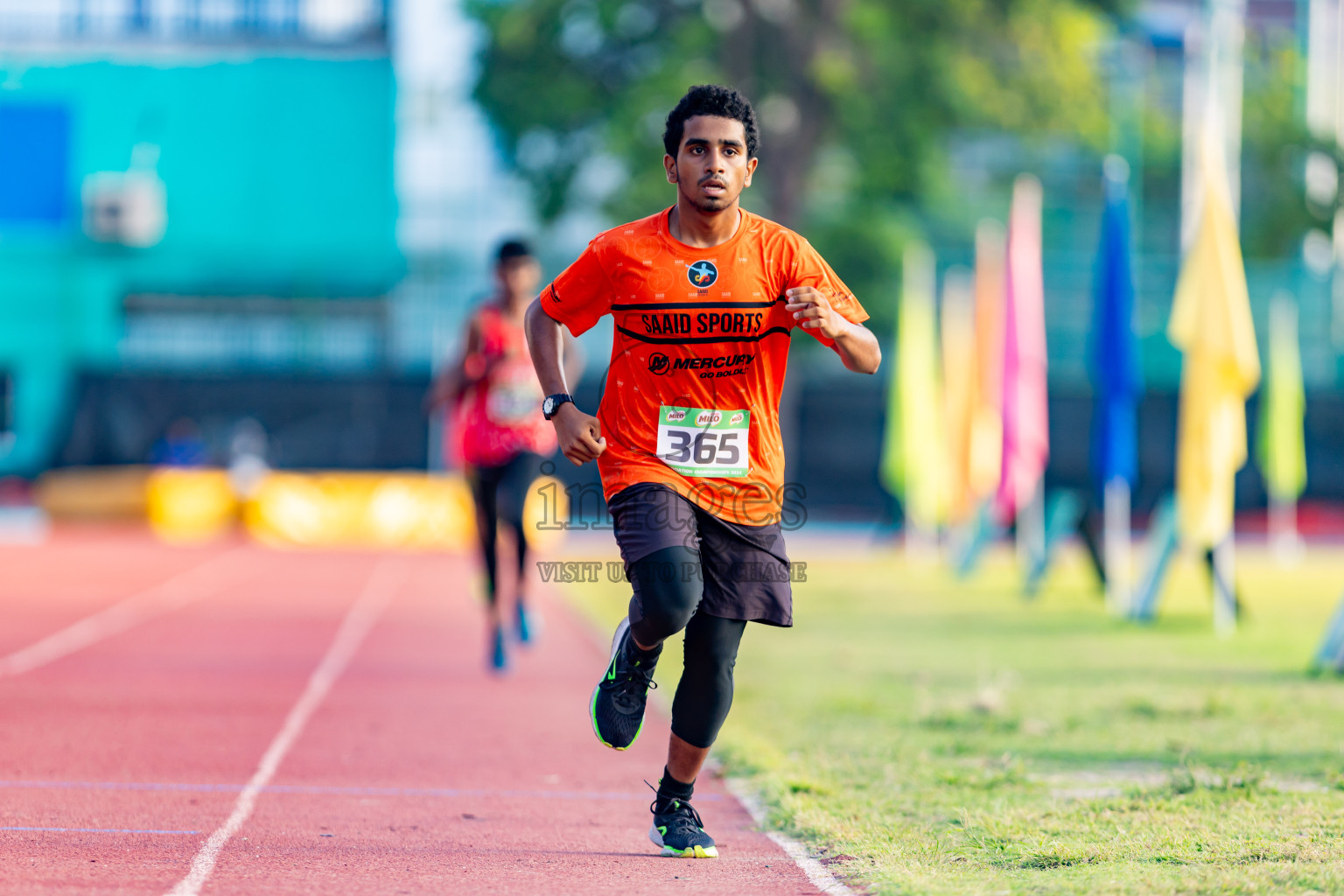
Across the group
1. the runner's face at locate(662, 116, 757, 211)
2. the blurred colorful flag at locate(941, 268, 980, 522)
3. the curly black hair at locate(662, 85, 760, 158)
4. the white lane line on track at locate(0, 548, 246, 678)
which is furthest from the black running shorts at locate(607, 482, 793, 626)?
the blurred colorful flag at locate(941, 268, 980, 522)

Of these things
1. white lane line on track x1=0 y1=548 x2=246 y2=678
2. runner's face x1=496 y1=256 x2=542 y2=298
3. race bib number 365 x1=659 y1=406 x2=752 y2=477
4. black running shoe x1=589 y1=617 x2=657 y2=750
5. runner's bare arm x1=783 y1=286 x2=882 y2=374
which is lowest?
white lane line on track x1=0 y1=548 x2=246 y2=678

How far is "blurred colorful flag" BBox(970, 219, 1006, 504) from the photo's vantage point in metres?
19.6

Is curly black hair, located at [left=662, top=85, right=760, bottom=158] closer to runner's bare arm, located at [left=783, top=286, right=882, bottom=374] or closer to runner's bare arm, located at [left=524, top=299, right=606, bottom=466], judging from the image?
runner's bare arm, located at [left=783, top=286, right=882, bottom=374]

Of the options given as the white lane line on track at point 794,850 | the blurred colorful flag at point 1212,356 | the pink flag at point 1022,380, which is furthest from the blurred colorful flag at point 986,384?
the white lane line on track at point 794,850

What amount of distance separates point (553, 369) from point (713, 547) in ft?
2.39

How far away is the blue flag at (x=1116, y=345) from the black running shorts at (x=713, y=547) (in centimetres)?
952

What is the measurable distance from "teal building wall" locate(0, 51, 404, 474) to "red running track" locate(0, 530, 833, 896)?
2812cm

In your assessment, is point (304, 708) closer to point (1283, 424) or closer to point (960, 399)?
point (960, 399)

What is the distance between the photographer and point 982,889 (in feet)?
13.8

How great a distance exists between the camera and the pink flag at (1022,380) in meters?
17.0

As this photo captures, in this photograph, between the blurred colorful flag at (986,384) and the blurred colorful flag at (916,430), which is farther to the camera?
the blurred colorful flag at (916,430)

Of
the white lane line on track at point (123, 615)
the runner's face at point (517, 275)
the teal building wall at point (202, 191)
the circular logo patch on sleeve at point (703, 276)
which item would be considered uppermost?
the teal building wall at point (202, 191)

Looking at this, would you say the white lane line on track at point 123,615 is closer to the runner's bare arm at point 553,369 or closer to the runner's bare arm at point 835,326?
the runner's bare arm at point 553,369

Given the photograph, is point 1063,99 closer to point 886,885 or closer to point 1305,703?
point 1305,703
